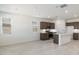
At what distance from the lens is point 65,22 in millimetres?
4551

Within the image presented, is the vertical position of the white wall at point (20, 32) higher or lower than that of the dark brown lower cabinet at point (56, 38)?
higher

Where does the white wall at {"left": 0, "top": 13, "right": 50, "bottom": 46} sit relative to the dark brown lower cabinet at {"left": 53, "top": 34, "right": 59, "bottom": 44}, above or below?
above

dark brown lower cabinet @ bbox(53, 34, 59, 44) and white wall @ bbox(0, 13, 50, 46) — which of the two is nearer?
white wall @ bbox(0, 13, 50, 46)

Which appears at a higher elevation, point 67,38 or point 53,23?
point 53,23

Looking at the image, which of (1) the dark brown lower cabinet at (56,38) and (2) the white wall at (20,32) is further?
(1) the dark brown lower cabinet at (56,38)

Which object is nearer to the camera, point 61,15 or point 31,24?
point 31,24

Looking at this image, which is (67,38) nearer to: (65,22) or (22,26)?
(65,22)

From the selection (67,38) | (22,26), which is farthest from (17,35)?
(67,38)

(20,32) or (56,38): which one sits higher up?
(20,32)

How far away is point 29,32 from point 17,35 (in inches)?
24.9

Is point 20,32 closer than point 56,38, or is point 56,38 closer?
point 20,32
